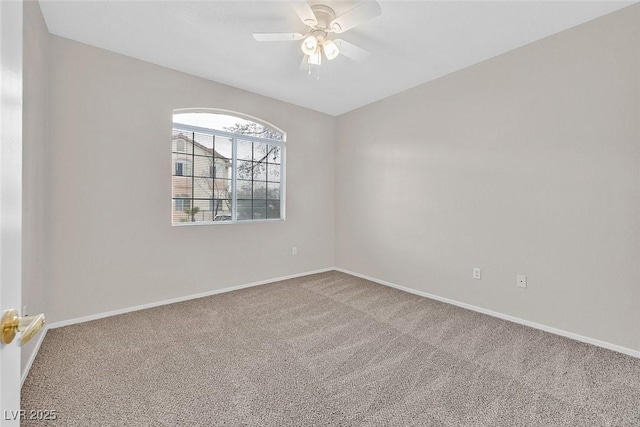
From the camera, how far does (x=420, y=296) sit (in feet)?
11.3

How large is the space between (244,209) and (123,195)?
1.41 metres

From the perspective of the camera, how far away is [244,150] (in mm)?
3877

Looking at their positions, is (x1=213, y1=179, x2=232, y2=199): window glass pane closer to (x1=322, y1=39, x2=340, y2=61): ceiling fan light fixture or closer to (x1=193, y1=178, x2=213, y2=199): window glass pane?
(x1=193, y1=178, x2=213, y2=199): window glass pane

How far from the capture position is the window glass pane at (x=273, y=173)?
413 centimetres

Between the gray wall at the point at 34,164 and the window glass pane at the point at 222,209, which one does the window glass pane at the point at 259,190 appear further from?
the gray wall at the point at 34,164

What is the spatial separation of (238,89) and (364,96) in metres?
1.70

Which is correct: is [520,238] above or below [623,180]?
below

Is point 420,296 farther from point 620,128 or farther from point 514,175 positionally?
point 620,128

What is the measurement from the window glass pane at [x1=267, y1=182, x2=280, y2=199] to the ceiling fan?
205cm

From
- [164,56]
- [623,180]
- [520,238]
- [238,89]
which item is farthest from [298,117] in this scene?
[623,180]

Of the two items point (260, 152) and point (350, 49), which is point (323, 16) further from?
point (260, 152)

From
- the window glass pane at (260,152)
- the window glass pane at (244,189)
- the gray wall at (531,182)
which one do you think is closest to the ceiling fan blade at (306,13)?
the gray wall at (531,182)

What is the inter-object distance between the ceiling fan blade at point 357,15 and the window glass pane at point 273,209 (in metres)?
2.54

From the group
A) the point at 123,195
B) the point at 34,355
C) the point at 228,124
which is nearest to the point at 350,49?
the point at 228,124
